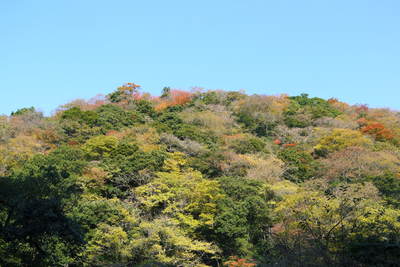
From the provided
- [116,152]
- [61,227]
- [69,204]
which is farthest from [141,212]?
[61,227]

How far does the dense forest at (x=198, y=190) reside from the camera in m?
9.07

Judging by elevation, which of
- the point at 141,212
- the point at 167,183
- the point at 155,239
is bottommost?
the point at 155,239

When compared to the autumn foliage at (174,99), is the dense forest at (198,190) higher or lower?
lower

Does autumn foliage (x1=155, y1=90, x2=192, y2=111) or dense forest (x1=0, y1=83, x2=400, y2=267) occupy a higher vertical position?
autumn foliage (x1=155, y1=90, x2=192, y2=111)

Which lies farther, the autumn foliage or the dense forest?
the autumn foliage

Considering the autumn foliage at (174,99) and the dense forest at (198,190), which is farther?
the autumn foliage at (174,99)

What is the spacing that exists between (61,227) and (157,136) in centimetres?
2086

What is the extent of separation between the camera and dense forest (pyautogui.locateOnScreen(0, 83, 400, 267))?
9070 millimetres

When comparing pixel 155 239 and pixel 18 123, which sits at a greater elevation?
pixel 18 123

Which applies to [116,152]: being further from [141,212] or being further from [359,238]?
[359,238]

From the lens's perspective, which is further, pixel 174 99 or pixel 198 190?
pixel 174 99

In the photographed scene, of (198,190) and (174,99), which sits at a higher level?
(174,99)

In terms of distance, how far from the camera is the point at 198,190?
2100 centimetres

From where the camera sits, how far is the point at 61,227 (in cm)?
870
